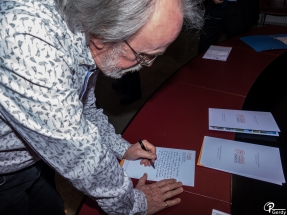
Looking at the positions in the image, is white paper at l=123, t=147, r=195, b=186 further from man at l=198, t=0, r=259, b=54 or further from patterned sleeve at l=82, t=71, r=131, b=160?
man at l=198, t=0, r=259, b=54

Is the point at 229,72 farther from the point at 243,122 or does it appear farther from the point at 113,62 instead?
the point at 113,62

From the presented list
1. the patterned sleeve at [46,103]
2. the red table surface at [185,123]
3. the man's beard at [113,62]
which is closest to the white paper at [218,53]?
the red table surface at [185,123]

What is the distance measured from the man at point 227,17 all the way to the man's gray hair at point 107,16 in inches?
80.7

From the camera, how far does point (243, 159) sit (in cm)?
111

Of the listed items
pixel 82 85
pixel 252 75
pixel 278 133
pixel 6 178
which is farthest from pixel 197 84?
pixel 6 178

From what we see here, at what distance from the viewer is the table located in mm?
1001

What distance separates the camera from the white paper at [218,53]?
202 cm

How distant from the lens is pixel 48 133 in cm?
63

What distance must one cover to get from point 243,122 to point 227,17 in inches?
67.2

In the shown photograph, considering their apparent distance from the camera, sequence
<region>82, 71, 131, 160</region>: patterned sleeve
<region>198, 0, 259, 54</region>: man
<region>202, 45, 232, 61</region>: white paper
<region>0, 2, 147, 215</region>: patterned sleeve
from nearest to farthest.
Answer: <region>0, 2, 147, 215</region>: patterned sleeve → <region>82, 71, 131, 160</region>: patterned sleeve → <region>202, 45, 232, 61</region>: white paper → <region>198, 0, 259, 54</region>: man

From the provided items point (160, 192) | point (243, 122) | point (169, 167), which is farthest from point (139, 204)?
point (243, 122)

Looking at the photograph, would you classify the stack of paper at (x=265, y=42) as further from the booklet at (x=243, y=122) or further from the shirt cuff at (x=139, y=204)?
the shirt cuff at (x=139, y=204)

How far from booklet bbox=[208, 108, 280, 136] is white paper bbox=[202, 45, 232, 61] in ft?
2.31

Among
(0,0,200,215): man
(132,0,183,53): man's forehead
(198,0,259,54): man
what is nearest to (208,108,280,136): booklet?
(0,0,200,215): man
